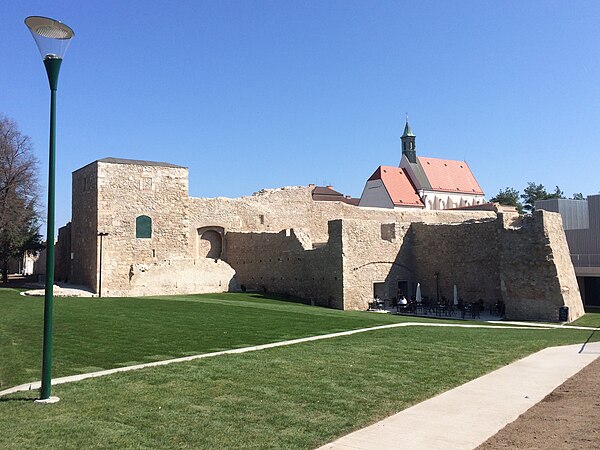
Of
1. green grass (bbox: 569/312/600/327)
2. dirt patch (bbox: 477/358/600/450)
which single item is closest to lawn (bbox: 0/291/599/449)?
dirt patch (bbox: 477/358/600/450)

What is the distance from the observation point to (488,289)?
1034 inches

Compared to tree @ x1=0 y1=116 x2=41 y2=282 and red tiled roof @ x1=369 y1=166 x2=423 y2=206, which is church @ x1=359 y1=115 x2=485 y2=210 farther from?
tree @ x1=0 y1=116 x2=41 y2=282

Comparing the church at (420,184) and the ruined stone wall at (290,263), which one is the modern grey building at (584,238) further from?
the church at (420,184)

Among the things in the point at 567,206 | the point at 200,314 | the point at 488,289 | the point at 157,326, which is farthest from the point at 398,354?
the point at 567,206

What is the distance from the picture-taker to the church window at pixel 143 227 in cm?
2833

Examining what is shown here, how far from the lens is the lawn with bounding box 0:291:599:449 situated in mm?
6344

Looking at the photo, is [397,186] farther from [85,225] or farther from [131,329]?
[131,329]

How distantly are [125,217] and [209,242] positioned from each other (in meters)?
6.23

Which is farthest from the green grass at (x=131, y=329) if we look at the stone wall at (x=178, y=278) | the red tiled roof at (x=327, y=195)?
the red tiled roof at (x=327, y=195)

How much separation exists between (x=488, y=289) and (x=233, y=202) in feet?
51.7

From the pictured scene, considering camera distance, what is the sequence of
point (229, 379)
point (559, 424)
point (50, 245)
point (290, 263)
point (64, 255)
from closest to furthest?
point (559, 424) < point (50, 245) < point (229, 379) < point (290, 263) < point (64, 255)

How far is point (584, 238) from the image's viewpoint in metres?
31.6

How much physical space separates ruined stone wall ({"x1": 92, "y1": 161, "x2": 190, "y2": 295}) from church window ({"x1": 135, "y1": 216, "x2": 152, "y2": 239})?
151 millimetres

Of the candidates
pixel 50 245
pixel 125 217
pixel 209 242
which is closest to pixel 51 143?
pixel 50 245
